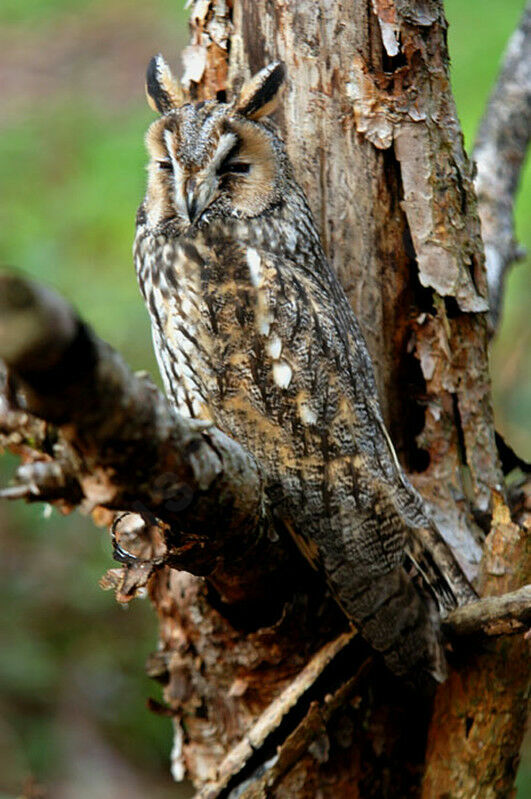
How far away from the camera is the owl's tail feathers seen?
5.52 feet

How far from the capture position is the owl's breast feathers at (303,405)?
5.46 ft

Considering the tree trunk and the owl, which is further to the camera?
the tree trunk

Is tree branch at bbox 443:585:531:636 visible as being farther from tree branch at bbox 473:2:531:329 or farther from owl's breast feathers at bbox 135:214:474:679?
tree branch at bbox 473:2:531:329

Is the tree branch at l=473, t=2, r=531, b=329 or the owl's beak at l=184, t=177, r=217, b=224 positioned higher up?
the tree branch at l=473, t=2, r=531, b=329

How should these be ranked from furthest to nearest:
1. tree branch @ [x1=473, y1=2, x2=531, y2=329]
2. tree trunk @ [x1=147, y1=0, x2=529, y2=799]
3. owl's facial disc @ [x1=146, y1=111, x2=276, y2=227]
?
tree branch @ [x1=473, y1=2, x2=531, y2=329] → tree trunk @ [x1=147, y1=0, x2=529, y2=799] → owl's facial disc @ [x1=146, y1=111, x2=276, y2=227]

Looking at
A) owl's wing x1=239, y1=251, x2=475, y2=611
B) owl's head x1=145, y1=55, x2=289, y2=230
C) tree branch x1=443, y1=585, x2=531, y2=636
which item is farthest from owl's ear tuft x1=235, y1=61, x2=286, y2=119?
tree branch x1=443, y1=585, x2=531, y2=636

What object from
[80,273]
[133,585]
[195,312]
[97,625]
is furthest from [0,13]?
[133,585]

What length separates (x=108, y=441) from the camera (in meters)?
0.98

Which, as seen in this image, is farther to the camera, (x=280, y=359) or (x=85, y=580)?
(x=85, y=580)

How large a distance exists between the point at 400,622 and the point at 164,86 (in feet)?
4.18

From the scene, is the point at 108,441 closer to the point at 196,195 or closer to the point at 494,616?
the point at 196,195

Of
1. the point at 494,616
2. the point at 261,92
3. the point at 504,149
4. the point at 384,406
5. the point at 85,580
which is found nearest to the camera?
the point at 494,616

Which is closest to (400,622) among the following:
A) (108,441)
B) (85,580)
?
(108,441)

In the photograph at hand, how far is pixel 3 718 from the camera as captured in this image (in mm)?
3094
